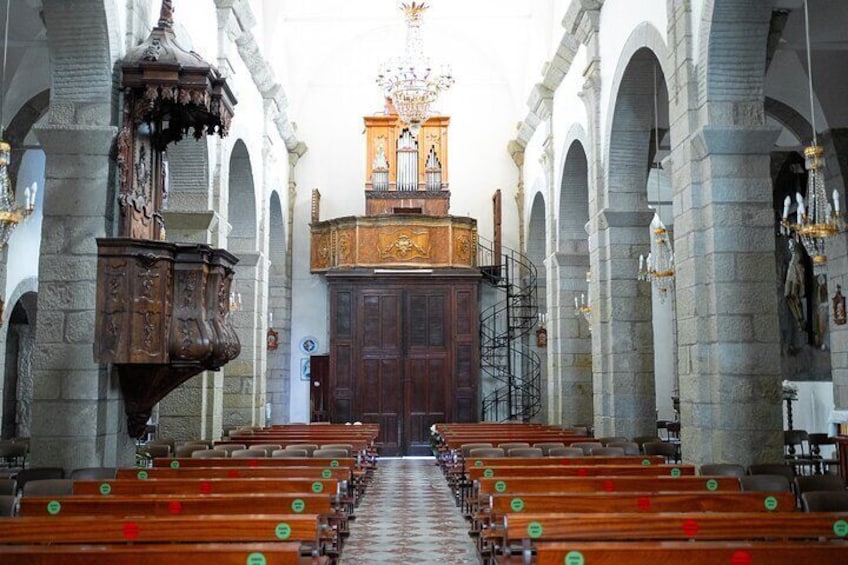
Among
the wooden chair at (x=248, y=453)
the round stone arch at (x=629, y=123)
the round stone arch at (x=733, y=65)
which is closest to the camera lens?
the round stone arch at (x=733, y=65)

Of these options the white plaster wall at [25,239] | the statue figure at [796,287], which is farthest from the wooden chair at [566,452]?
the white plaster wall at [25,239]

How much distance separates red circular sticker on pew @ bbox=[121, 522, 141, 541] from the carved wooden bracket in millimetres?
3147

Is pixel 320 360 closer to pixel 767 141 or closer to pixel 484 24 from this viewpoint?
pixel 484 24

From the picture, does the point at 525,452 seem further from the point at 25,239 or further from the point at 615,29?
the point at 25,239

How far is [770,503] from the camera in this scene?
5.48m

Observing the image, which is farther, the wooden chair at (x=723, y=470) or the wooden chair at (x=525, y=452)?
the wooden chair at (x=525, y=452)

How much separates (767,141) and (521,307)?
12.7 m

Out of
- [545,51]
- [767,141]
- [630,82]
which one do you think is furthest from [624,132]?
[545,51]

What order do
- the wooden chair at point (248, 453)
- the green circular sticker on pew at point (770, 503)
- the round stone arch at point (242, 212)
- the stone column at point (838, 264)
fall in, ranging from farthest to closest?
the round stone arch at point (242, 212) < the stone column at point (838, 264) < the wooden chair at point (248, 453) < the green circular sticker on pew at point (770, 503)

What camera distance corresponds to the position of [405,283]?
2058cm

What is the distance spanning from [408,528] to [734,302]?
4243mm

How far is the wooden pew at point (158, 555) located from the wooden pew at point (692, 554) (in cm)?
116

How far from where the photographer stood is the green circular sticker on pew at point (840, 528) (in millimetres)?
4598

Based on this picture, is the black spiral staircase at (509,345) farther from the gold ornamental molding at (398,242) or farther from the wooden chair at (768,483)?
the wooden chair at (768,483)
